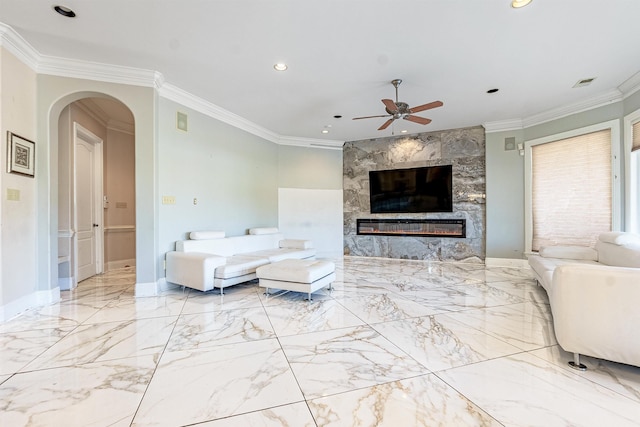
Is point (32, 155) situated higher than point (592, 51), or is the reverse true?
point (592, 51)

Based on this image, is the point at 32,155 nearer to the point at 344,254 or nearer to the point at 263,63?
the point at 263,63

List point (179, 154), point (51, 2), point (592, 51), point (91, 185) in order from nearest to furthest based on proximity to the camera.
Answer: point (51, 2)
point (592, 51)
point (179, 154)
point (91, 185)

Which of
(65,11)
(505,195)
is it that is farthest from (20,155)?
(505,195)

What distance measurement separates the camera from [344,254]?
698 cm

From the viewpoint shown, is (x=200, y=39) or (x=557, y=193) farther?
(x=557, y=193)

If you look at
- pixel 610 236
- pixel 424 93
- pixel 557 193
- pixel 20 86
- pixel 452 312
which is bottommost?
pixel 452 312

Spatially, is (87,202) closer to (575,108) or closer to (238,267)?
(238,267)

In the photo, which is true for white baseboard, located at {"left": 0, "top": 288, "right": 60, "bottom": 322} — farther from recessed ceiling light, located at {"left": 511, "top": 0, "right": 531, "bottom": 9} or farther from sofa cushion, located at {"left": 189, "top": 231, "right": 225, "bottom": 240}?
recessed ceiling light, located at {"left": 511, "top": 0, "right": 531, "bottom": 9}

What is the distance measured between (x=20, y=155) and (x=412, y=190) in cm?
630

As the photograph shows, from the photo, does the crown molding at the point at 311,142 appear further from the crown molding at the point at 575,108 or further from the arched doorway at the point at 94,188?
the crown molding at the point at 575,108

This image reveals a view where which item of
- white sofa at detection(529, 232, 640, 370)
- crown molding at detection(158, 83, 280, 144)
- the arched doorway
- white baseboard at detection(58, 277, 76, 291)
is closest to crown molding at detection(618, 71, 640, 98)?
white sofa at detection(529, 232, 640, 370)

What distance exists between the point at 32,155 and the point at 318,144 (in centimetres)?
497

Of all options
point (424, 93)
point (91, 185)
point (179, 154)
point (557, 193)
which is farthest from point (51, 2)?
point (557, 193)

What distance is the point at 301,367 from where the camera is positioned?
189 centimetres
